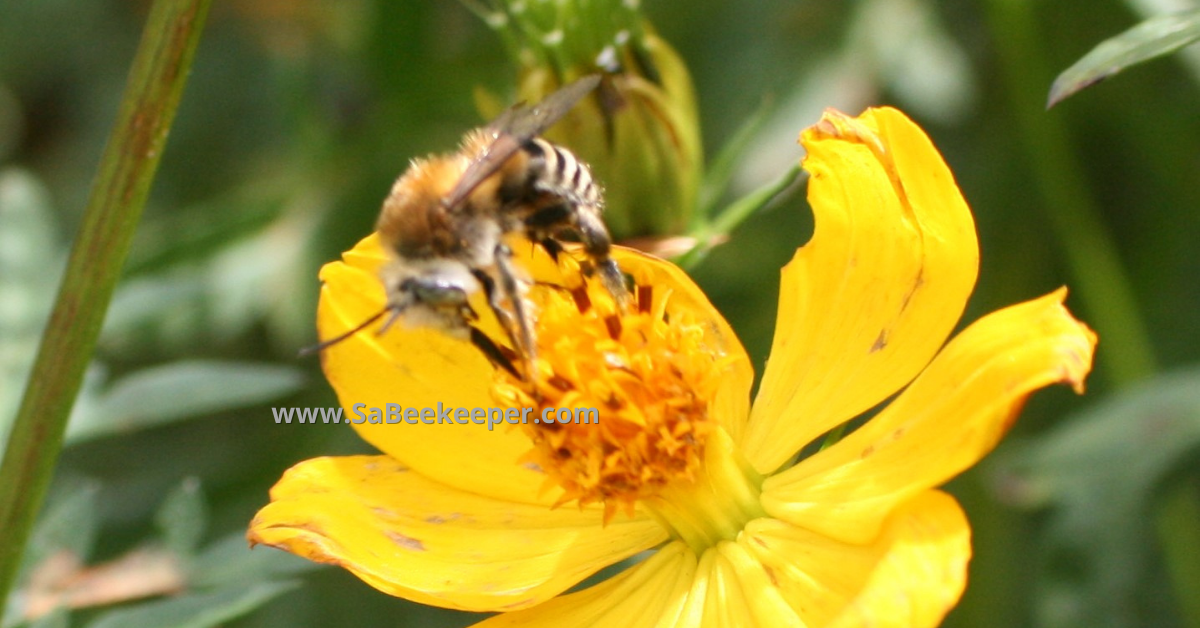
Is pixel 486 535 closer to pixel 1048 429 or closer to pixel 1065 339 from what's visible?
pixel 1065 339

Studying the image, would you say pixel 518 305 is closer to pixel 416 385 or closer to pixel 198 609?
pixel 416 385

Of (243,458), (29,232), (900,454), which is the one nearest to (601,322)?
(900,454)

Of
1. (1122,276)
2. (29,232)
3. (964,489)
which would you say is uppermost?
(29,232)

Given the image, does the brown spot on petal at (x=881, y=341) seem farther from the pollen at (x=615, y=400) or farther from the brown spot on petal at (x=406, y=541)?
the brown spot on petal at (x=406, y=541)

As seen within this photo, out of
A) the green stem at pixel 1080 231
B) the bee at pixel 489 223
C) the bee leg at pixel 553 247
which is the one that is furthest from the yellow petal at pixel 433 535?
the green stem at pixel 1080 231

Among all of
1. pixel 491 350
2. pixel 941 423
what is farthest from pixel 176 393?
pixel 941 423

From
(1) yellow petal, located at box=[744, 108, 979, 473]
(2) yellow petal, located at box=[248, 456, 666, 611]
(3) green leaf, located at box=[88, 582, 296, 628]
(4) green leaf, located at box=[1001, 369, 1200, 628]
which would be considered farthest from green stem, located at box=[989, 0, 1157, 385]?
(3) green leaf, located at box=[88, 582, 296, 628]

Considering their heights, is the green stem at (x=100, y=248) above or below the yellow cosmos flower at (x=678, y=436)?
above
